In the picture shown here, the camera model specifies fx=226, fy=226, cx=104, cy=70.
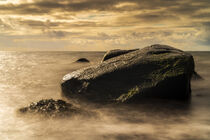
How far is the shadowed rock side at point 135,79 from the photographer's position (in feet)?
23.1

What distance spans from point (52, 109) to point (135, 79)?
2825 mm

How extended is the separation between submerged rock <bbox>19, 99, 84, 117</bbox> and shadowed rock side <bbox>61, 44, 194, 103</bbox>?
1.31m

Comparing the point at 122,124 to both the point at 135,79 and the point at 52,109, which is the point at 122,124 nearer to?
the point at 52,109

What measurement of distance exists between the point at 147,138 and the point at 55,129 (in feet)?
6.59

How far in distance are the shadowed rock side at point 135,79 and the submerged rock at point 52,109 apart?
4.31 ft

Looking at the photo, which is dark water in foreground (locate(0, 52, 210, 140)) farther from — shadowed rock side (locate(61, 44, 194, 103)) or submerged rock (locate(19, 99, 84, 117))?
shadowed rock side (locate(61, 44, 194, 103))

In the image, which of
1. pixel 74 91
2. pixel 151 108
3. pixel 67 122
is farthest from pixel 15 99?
pixel 151 108

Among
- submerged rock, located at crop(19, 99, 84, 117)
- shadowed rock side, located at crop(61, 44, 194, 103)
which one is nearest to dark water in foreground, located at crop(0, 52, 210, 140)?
submerged rock, located at crop(19, 99, 84, 117)

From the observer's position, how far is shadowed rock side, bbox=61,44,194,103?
23.1 ft

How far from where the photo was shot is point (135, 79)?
7.38m

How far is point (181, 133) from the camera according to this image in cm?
479

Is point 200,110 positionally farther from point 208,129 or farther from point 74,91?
point 74,91

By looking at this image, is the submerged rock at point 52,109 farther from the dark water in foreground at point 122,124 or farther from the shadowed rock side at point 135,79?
the shadowed rock side at point 135,79

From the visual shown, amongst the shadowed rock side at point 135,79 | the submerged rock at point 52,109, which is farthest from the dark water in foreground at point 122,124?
the shadowed rock side at point 135,79
